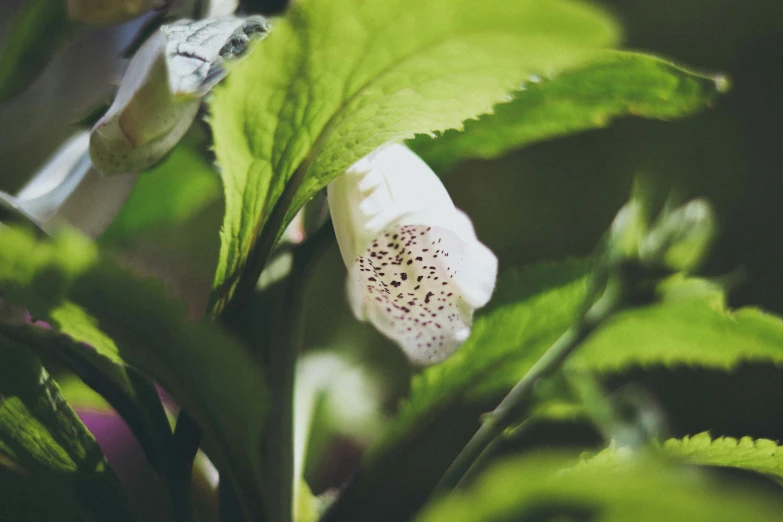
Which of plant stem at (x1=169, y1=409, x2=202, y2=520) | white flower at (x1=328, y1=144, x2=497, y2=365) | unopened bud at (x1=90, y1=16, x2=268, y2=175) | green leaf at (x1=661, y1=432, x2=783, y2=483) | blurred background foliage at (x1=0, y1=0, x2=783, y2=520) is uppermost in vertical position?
unopened bud at (x1=90, y1=16, x2=268, y2=175)

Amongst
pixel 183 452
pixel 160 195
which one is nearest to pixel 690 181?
pixel 160 195

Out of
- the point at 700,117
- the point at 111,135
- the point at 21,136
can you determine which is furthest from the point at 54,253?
the point at 700,117

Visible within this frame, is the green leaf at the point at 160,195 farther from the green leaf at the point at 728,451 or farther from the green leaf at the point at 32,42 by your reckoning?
the green leaf at the point at 728,451

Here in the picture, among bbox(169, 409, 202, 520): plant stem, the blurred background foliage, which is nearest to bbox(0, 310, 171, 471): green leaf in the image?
bbox(169, 409, 202, 520): plant stem

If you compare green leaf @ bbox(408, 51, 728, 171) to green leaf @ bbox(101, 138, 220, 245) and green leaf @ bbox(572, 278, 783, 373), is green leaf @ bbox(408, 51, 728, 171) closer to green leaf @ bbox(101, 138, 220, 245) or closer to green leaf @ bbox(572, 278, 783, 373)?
green leaf @ bbox(572, 278, 783, 373)

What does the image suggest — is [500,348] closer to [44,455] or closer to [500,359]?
[500,359]
